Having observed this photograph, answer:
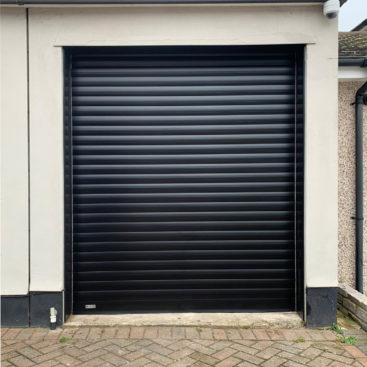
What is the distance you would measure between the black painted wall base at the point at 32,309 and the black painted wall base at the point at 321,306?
2.70 meters

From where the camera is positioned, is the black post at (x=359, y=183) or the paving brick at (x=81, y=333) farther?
the black post at (x=359, y=183)

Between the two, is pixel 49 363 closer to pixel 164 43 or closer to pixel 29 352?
pixel 29 352

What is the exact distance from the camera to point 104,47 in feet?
13.4

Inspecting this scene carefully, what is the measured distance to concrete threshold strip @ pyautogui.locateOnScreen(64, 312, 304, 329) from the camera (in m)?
3.99

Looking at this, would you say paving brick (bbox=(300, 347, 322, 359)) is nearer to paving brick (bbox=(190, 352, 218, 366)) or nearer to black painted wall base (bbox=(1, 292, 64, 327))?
paving brick (bbox=(190, 352, 218, 366))

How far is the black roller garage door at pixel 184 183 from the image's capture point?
167 inches

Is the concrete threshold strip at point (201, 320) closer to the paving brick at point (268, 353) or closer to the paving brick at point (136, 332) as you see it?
the paving brick at point (136, 332)

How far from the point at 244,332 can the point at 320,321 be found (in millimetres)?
858

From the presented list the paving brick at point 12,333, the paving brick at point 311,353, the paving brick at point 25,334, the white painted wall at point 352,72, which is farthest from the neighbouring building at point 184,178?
the white painted wall at point 352,72

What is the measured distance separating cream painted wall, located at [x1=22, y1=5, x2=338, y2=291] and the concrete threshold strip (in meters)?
0.47

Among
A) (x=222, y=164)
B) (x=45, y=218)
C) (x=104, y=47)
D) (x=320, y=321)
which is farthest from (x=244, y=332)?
(x=104, y=47)

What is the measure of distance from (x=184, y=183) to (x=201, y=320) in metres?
1.55

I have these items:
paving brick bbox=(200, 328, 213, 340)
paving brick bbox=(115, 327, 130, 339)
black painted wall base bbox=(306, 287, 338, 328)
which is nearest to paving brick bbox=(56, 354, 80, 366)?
paving brick bbox=(115, 327, 130, 339)

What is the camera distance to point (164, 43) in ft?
13.1
